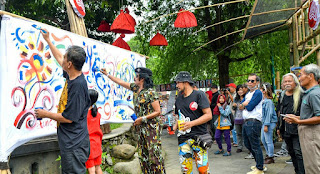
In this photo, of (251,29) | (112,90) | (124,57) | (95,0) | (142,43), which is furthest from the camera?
(142,43)

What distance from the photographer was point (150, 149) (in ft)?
14.6

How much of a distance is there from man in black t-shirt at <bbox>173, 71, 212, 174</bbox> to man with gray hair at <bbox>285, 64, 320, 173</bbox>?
1118 mm

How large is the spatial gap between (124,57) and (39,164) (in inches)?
Answer: 108

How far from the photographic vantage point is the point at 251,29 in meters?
8.64

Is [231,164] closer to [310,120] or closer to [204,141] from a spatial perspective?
[204,141]

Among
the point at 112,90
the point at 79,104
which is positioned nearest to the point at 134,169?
the point at 112,90

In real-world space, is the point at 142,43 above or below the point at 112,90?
above

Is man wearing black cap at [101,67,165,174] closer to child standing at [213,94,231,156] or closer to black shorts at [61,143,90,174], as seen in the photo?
black shorts at [61,143,90,174]

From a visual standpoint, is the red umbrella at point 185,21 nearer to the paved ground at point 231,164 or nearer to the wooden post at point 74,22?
the wooden post at point 74,22

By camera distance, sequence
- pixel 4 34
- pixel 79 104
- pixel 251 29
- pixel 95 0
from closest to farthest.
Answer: pixel 79 104
pixel 4 34
pixel 251 29
pixel 95 0

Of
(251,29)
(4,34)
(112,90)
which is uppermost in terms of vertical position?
(251,29)

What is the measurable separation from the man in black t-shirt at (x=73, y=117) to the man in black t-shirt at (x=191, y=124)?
5.15 ft

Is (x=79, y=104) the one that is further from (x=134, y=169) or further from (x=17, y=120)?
(x=134, y=169)

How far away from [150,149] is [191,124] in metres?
0.73
